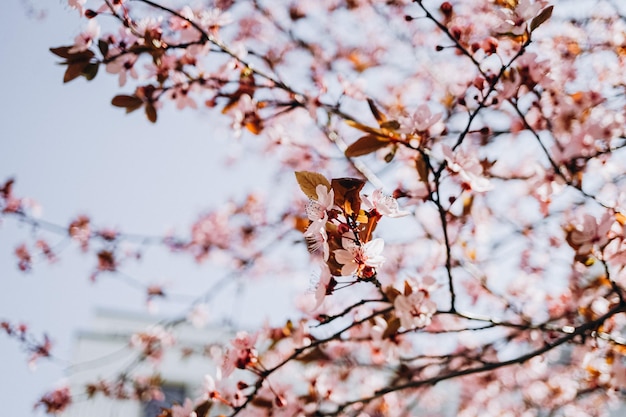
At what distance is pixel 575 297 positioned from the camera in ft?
7.44

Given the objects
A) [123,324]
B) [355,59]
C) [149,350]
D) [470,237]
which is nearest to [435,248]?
[470,237]

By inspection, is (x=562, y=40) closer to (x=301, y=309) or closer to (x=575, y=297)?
(x=575, y=297)

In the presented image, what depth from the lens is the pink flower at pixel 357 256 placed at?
996mm

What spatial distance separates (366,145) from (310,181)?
13.6 inches

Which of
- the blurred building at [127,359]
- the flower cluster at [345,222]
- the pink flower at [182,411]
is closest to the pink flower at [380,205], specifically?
the flower cluster at [345,222]

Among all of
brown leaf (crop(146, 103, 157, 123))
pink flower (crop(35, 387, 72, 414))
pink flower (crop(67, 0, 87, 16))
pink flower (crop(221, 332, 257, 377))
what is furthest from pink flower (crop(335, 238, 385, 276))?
pink flower (crop(35, 387, 72, 414))

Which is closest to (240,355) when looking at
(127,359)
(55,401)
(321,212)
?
(321,212)

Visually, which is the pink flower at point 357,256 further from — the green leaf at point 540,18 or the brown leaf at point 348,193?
the green leaf at point 540,18

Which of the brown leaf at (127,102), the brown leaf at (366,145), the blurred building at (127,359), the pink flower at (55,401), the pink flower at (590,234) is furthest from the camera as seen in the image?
the blurred building at (127,359)

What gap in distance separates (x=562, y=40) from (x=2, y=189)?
2893mm

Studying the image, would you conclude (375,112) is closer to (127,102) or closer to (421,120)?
(421,120)

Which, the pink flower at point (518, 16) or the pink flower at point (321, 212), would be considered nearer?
the pink flower at point (321, 212)

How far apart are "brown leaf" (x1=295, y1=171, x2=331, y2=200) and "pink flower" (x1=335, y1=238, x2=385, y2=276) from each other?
0.11 metres

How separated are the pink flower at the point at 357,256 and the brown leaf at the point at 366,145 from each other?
36 cm
